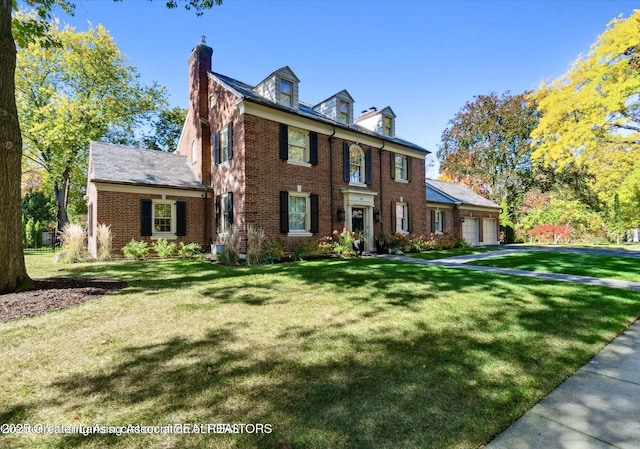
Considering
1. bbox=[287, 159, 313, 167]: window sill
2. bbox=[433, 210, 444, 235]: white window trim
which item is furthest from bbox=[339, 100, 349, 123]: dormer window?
bbox=[433, 210, 444, 235]: white window trim

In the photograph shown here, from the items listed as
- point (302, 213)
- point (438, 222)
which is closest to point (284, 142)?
point (302, 213)

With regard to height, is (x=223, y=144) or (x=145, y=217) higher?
(x=223, y=144)

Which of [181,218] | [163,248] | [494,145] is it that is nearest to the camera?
[163,248]

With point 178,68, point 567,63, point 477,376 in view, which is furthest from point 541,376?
point 178,68

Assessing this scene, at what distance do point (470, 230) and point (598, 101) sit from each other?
1388 cm

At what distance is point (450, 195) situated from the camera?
908 inches

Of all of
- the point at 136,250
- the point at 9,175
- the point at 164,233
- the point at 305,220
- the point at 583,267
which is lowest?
the point at 583,267

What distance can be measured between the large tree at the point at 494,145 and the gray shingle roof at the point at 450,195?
24.3ft

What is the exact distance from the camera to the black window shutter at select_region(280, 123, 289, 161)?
12.9 metres

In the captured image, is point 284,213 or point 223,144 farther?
point 223,144

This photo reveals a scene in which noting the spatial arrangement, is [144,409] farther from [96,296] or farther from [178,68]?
[178,68]

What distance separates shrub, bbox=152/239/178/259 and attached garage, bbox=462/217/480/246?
63.1ft

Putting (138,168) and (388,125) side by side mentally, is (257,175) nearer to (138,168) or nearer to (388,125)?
(138,168)

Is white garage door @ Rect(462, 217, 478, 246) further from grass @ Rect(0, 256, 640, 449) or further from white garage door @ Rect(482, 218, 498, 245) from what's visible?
grass @ Rect(0, 256, 640, 449)
